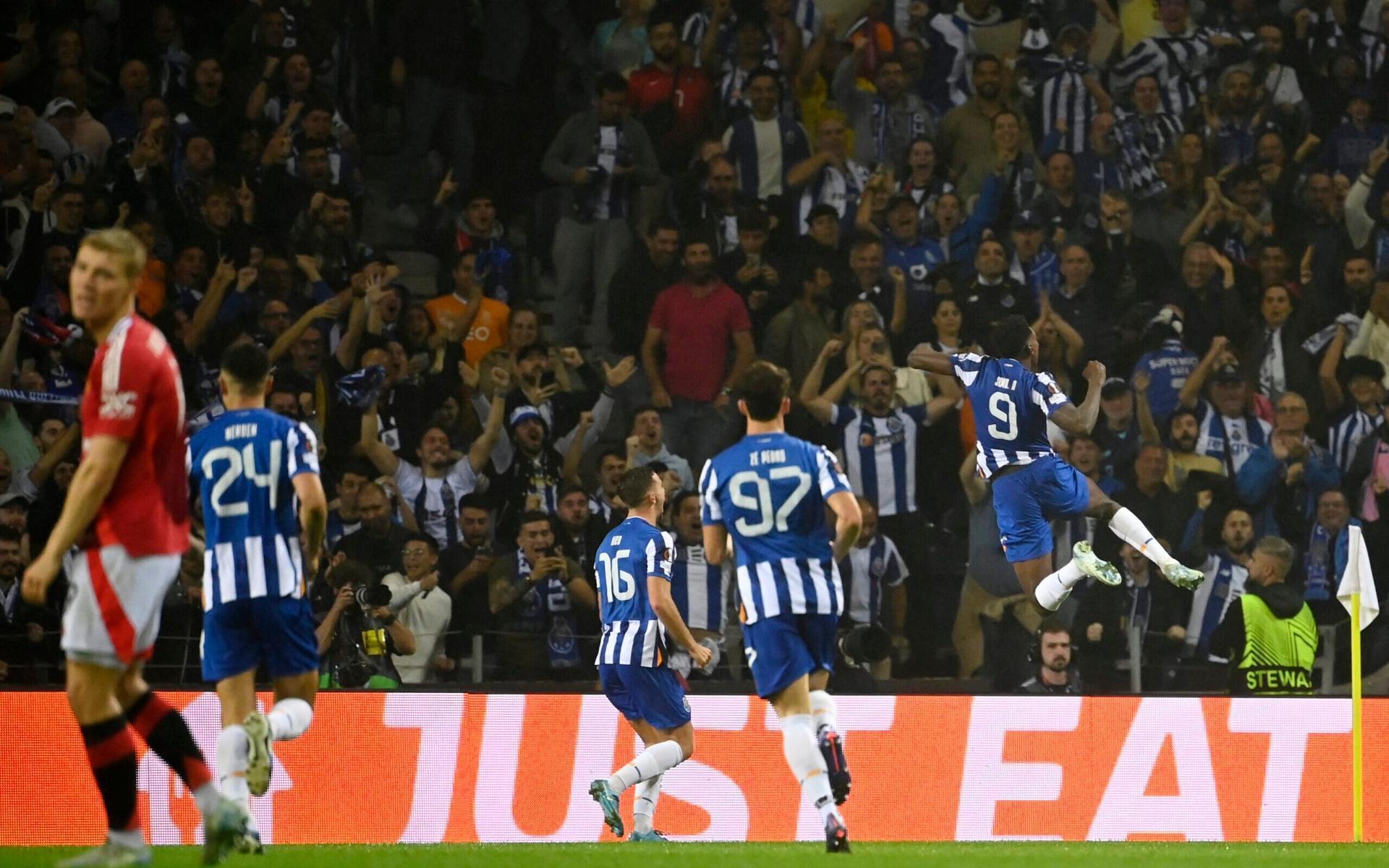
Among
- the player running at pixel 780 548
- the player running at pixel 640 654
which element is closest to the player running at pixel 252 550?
the player running at pixel 780 548

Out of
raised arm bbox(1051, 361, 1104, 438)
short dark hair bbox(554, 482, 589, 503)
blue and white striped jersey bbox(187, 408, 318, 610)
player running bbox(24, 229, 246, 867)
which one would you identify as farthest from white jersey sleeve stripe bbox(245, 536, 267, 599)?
short dark hair bbox(554, 482, 589, 503)

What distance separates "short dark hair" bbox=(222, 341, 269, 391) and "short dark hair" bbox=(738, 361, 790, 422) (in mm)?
2010

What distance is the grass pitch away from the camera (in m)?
7.57

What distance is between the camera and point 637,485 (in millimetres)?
10367

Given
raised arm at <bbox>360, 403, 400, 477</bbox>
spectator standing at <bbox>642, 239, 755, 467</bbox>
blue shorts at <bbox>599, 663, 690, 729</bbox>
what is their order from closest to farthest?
blue shorts at <bbox>599, 663, 690, 729</bbox>
raised arm at <bbox>360, 403, 400, 477</bbox>
spectator standing at <bbox>642, 239, 755, 467</bbox>

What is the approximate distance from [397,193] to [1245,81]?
766 cm

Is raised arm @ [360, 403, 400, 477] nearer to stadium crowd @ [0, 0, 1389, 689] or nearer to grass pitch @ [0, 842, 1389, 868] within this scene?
stadium crowd @ [0, 0, 1389, 689]

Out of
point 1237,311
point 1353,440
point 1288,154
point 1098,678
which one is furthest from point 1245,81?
point 1098,678

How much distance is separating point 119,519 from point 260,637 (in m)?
1.59

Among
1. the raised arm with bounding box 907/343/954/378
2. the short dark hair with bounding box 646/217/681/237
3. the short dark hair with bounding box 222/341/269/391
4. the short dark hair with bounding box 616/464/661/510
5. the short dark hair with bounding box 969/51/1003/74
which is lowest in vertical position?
the short dark hair with bounding box 616/464/661/510

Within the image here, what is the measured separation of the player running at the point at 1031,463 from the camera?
10625 millimetres

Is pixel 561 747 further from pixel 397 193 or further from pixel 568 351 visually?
pixel 397 193

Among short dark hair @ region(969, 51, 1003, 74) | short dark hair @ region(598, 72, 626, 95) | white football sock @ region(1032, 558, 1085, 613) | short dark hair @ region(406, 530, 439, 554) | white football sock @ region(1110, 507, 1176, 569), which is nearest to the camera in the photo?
white football sock @ region(1032, 558, 1085, 613)

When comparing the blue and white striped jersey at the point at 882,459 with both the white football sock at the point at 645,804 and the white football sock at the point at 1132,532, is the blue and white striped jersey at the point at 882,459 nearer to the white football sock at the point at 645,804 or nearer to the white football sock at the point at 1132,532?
the white football sock at the point at 1132,532
